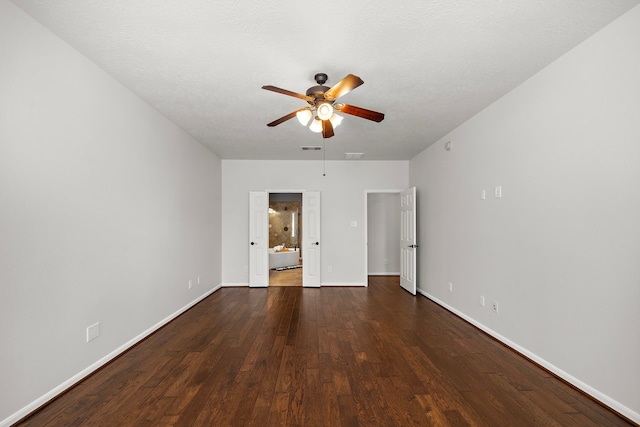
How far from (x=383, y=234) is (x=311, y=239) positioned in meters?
2.20

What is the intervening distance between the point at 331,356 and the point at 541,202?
7.83ft

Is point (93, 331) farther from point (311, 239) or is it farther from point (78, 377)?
point (311, 239)

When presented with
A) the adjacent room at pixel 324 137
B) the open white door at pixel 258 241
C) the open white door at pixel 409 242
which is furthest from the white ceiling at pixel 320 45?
the open white door at pixel 258 241

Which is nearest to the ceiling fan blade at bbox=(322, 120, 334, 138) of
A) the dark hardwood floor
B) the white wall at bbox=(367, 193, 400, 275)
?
the dark hardwood floor

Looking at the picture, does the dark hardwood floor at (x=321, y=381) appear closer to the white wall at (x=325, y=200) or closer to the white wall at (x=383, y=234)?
the white wall at (x=325, y=200)

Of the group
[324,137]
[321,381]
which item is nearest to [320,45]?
[324,137]

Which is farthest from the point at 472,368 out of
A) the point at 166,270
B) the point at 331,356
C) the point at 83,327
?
the point at 166,270

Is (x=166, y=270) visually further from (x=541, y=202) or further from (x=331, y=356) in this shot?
(x=541, y=202)

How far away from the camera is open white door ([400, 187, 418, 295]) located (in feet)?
17.7

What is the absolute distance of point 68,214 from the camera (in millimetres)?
2330

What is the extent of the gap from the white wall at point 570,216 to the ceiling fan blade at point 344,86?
5.70 ft

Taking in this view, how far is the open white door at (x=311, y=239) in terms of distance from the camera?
6.13m

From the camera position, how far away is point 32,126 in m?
2.04

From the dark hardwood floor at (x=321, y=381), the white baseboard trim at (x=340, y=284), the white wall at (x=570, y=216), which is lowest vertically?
the white baseboard trim at (x=340, y=284)
